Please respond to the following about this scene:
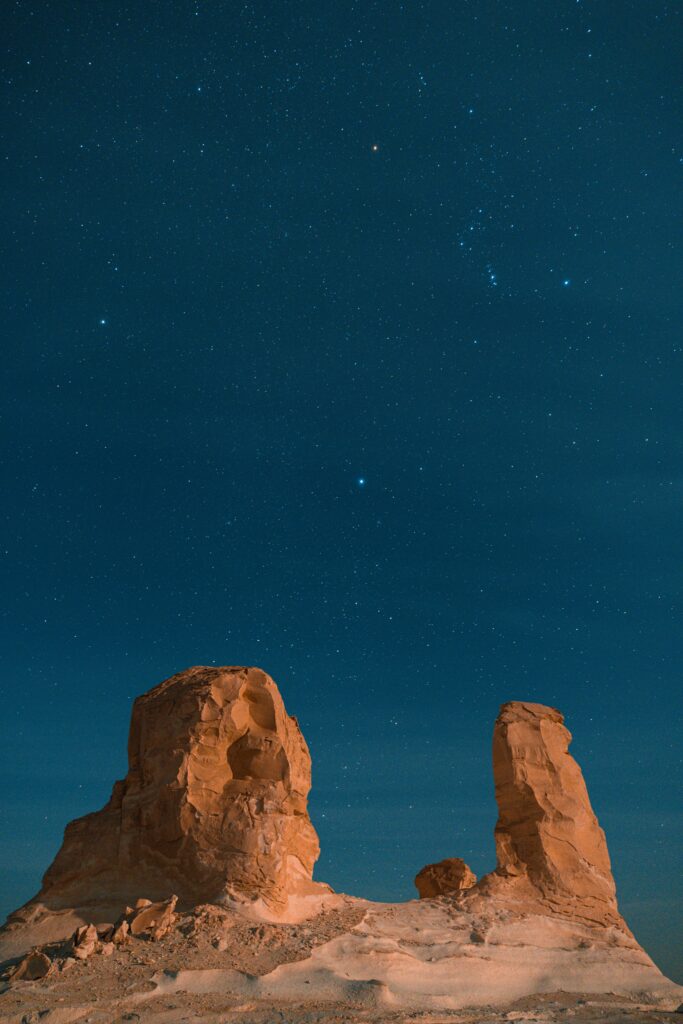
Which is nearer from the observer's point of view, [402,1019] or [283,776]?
[402,1019]

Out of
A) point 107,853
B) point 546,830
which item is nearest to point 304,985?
point 107,853

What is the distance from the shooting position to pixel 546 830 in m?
20.8

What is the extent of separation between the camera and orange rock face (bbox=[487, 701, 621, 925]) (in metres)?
20.2

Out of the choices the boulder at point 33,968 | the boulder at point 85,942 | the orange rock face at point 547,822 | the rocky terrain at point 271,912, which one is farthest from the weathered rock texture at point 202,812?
the orange rock face at point 547,822

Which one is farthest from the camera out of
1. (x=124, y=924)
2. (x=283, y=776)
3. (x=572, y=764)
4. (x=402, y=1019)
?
(x=572, y=764)

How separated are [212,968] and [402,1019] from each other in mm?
3019

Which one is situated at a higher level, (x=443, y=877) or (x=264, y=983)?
(x=443, y=877)

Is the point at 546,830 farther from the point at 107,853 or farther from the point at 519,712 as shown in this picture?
the point at 107,853

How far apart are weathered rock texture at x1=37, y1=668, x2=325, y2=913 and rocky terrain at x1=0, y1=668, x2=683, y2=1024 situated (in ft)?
0.13

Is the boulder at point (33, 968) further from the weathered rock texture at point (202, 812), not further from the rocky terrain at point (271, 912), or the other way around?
the weathered rock texture at point (202, 812)

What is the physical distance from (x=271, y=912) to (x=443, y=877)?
8733 millimetres

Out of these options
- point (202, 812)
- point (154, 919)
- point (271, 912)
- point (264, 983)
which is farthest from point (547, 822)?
point (154, 919)

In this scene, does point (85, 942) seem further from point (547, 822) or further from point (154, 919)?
point (547, 822)

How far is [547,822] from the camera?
20.9 metres
